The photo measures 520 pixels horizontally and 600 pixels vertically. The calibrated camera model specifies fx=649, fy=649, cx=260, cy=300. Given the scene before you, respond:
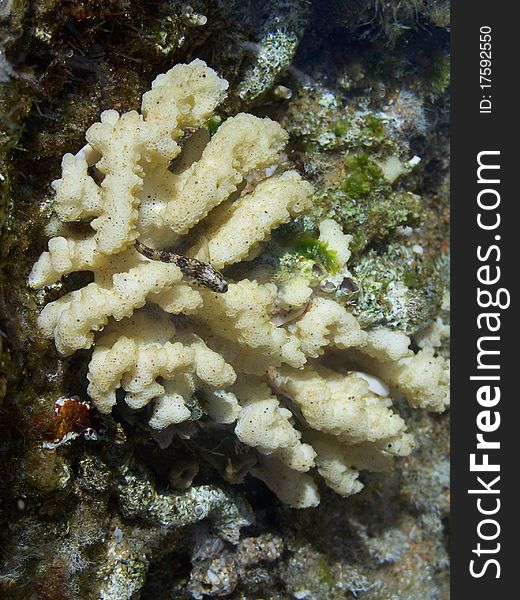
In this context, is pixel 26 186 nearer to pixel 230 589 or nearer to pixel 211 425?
Answer: pixel 211 425

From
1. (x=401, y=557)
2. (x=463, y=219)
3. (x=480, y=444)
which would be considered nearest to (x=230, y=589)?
(x=401, y=557)

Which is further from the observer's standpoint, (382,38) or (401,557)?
(401,557)

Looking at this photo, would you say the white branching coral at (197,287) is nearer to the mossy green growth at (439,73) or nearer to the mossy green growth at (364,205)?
the mossy green growth at (364,205)

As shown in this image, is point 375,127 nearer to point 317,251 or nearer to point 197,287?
point 317,251

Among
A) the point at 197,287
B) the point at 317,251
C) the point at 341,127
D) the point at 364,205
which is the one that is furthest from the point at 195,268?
the point at 341,127

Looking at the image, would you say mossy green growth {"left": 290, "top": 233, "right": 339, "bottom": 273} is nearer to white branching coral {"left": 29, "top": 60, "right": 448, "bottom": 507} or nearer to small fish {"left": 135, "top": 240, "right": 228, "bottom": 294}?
white branching coral {"left": 29, "top": 60, "right": 448, "bottom": 507}

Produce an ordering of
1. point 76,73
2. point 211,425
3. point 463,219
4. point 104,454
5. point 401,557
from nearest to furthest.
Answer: point 76,73
point 104,454
point 211,425
point 463,219
point 401,557

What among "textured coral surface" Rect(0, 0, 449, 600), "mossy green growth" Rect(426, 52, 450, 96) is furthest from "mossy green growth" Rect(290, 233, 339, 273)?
"mossy green growth" Rect(426, 52, 450, 96)
